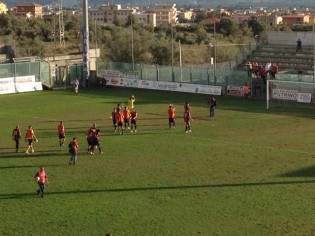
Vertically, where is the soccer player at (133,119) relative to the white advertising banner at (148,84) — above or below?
below

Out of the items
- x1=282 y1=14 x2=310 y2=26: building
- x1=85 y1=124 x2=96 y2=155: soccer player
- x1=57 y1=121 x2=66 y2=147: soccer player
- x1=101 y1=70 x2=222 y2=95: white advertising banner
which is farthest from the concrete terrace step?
x1=282 y1=14 x2=310 y2=26: building

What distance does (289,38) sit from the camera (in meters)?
58.3

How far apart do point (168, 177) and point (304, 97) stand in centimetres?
2107

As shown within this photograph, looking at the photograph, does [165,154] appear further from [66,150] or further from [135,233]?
[135,233]

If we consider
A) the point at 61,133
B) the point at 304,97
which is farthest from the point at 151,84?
the point at 61,133

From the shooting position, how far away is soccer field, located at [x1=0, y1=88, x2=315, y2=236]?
710 inches

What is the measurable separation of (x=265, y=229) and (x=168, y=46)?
5322 centimetres

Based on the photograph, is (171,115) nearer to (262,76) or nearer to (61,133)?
(61,133)

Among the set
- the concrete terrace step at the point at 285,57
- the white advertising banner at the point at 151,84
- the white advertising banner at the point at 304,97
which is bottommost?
the white advertising banner at the point at 304,97

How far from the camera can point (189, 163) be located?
25.3 m

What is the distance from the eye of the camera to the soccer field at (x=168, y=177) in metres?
18.0

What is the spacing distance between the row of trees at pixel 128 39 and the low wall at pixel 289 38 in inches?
236

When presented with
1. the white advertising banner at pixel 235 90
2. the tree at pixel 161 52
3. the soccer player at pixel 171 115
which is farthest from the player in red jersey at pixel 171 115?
the tree at pixel 161 52

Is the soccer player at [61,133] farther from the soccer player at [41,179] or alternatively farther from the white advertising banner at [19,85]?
the white advertising banner at [19,85]
